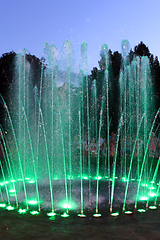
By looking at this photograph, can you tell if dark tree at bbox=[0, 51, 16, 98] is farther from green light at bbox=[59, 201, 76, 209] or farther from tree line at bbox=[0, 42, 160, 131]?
green light at bbox=[59, 201, 76, 209]

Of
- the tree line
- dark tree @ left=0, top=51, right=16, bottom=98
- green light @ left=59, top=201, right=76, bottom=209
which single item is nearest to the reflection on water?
green light @ left=59, top=201, right=76, bottom=209

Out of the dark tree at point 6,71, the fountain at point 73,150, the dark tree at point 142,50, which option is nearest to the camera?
the fountain at point 73,150

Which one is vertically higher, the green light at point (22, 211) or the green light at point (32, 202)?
the green light at point (22, 211)

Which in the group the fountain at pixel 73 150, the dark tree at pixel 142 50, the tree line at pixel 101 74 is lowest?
the fountain at pixel 73 150

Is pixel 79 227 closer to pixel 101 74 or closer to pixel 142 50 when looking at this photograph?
pixel 101 74

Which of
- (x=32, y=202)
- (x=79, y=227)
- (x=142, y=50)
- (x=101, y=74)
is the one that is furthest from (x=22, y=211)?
(x=142, y=50)

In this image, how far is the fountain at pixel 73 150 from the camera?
→ 297 inches

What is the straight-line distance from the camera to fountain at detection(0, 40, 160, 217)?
7551 millimetres

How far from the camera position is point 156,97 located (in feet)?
78.2

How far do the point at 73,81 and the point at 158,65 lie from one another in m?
10.7

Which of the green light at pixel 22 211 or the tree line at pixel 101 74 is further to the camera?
the tree line at pixel 101 74

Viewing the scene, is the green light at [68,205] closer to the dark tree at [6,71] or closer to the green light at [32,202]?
the green light at [32,202]

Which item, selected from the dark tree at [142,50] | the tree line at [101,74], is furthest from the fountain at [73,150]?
the dark tree at [142,50]

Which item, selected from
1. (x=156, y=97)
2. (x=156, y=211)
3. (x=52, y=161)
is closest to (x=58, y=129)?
(x=52, y=161)
